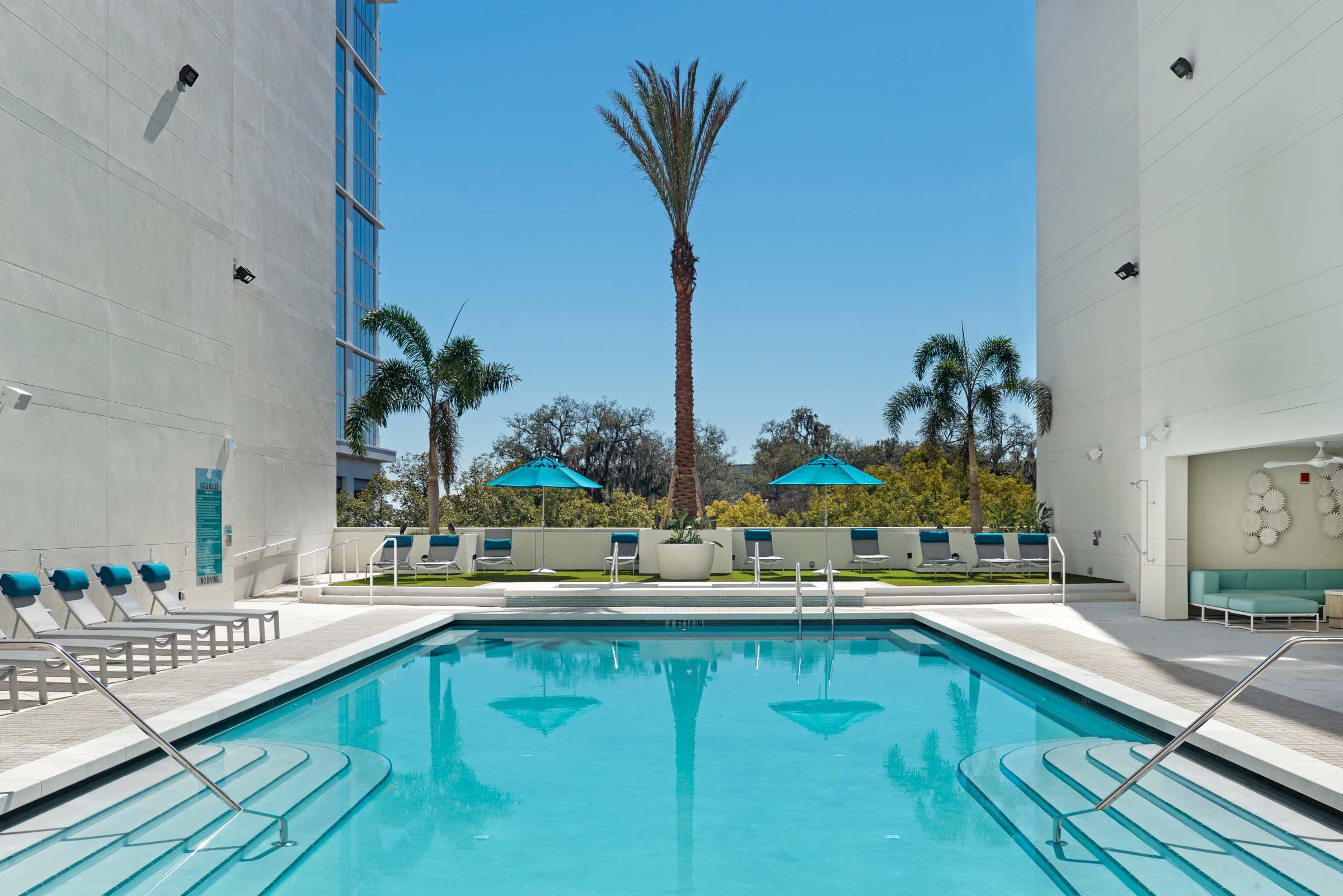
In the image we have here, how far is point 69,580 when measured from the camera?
902cm

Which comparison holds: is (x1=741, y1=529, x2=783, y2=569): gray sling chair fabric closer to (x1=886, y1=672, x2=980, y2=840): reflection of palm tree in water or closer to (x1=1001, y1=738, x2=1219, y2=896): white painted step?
(x1=886, y1=672, x2=980, y2=840): reflection of palm tree in water

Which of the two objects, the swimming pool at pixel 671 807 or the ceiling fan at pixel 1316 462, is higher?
the ceiling fan at pixel 1316 462

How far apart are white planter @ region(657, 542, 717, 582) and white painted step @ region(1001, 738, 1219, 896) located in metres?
9.50

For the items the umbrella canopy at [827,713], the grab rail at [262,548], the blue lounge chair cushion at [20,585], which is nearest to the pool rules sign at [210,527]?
the grab rail at [262,548]

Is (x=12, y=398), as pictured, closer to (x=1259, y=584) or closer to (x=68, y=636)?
(x=68, y=636)

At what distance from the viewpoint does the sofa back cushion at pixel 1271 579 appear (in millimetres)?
12500

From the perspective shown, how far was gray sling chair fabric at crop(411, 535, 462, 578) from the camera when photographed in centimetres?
1670

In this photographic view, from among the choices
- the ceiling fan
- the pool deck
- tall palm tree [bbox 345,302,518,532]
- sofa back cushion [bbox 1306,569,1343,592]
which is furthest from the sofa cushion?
tall palm tree [bbox 345,302,518,532]

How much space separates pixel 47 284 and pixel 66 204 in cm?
97

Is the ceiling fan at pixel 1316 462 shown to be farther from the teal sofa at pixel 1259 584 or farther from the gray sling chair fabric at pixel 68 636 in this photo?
the gray sling chair fabric at pixel 68 636

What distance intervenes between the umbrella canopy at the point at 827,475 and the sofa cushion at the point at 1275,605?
6646mm

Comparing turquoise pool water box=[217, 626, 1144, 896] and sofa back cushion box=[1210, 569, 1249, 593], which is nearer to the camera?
turquoise pool water box=[217, 626, 1144, 896]

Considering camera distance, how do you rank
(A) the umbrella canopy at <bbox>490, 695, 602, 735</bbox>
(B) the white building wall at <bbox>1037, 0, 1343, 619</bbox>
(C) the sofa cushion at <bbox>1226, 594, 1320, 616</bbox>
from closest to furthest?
(A) the umbrella canopy at <bbox>490, 695, 602, 735</bbox>
(B) the white building wall at <bbox>1037, 0, 1343, 619</bbox>
(C) the sofa cushion at <bbox>1226, 594, 1320, 616</bbox>

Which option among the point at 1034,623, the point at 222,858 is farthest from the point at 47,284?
the point at 1034,623
